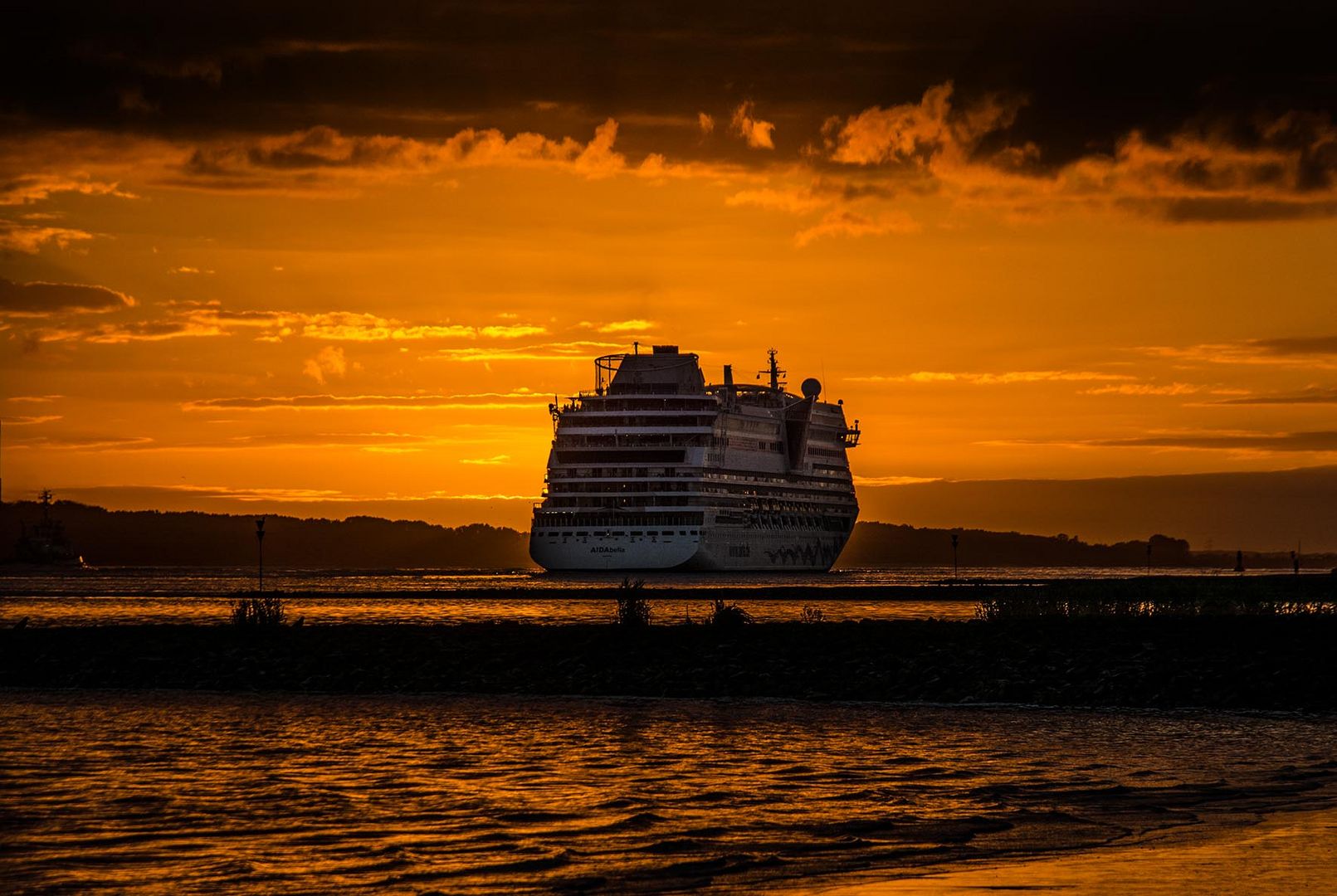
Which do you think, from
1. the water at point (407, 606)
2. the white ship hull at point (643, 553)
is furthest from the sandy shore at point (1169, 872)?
the white ship hull at point (643, 553)

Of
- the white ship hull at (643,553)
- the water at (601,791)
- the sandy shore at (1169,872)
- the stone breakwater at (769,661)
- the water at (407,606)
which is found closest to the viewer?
the sandy shore at (1169,872)

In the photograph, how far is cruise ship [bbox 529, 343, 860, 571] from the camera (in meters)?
160

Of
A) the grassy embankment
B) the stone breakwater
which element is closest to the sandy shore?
the stone breakwater

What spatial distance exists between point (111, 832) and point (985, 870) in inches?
308

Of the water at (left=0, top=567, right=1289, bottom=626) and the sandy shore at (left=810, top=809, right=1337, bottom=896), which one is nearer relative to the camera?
the sandy shore at (left=810, top=809, right=1337, bottom=896)

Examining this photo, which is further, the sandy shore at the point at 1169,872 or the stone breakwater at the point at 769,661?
the stone breakwater at the point at 769,661

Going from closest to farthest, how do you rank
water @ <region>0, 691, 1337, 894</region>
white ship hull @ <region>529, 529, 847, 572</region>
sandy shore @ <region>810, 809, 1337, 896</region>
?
sandy shore @ <region>810, 809, 1337, 896</region> < water @ <region>0, 691, 1337, 894</region> < white ship hull @ <region>529, 529, 847, 572</region>

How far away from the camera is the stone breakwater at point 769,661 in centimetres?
2991

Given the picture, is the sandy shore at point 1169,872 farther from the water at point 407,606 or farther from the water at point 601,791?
the water at point 407,606

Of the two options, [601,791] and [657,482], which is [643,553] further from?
[601,791]

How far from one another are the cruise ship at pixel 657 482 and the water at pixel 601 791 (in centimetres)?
13146

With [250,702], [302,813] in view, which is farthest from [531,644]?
[302,813]

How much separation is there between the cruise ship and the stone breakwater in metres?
119

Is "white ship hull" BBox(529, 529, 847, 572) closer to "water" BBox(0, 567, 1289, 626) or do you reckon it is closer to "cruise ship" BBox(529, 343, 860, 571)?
"cruise ship" BBox(529, 343, 860, 571)
